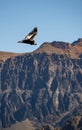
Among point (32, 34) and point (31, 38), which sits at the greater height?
point (32, 34)

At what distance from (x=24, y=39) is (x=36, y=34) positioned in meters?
1.17

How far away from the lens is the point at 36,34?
146 feet

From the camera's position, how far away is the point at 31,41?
45.4 m

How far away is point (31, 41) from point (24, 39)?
755 mm

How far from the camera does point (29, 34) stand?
149 ft

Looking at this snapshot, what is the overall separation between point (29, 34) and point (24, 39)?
2.76ft

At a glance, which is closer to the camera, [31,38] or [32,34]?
[32,34]

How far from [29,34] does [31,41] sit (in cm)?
65

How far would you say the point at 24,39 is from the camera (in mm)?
44969

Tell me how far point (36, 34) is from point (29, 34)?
1.10 meters
